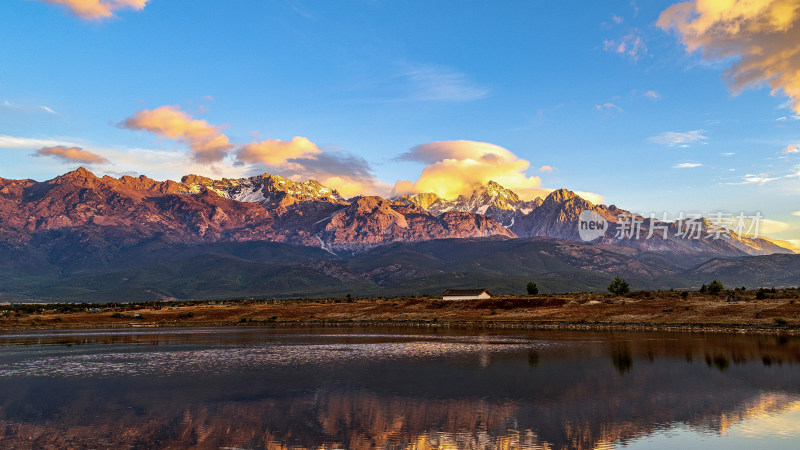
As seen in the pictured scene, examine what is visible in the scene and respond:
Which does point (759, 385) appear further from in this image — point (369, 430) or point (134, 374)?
point (134, 374)

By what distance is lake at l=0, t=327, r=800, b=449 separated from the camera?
89.6 ft

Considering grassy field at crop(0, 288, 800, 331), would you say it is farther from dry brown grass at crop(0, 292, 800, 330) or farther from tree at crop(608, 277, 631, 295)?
tree at crop(608, 277, 631, 295)

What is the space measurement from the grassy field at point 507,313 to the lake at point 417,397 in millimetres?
21688

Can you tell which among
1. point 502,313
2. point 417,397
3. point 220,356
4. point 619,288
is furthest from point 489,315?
point 417,397

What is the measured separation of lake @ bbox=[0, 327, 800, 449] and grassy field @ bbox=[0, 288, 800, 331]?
71.2ft

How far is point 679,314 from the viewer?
93625 mm

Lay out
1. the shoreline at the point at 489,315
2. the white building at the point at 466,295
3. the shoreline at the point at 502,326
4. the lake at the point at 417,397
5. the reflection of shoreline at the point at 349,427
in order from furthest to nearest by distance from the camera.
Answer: the white building at the point at 466,295
the shoreline at the point at 489,315
the shoreline at the point at 502,326
the lake at the point at 417,397
the reflection of shoreline at the point at 349,427

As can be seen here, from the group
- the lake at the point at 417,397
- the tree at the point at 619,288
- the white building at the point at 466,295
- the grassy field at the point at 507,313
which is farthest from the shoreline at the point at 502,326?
the tree at the point at 619,288

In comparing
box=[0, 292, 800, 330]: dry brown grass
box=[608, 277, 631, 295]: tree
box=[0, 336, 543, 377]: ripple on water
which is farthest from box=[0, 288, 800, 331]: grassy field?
box=[0, 336, 543, 377]: ripple on water

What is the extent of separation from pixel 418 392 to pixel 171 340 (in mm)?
61608

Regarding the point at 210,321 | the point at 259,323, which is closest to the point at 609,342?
the point at 259,323

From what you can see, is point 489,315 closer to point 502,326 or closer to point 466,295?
point 502,326

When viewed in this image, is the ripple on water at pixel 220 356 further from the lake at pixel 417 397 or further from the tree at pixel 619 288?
the tree at pixel 619 288

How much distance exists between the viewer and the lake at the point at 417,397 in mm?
27312
